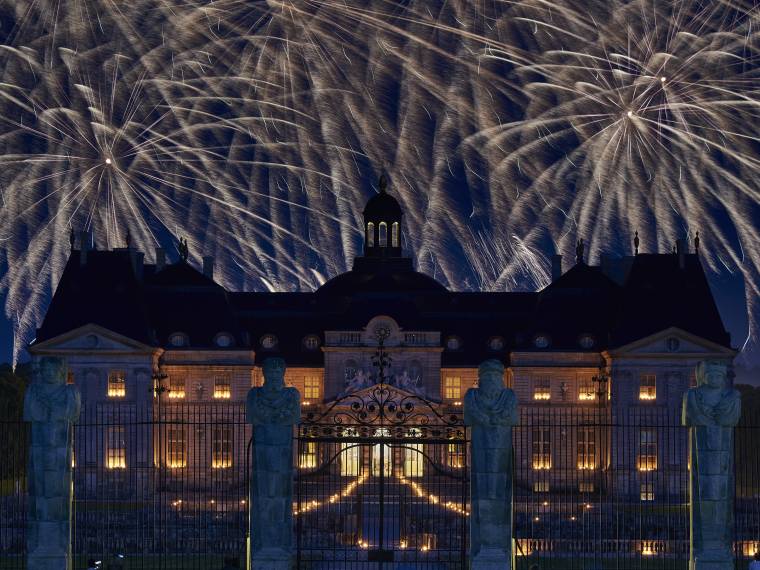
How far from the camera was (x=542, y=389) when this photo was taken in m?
100

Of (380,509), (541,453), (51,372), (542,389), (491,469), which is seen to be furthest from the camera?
(542,389)

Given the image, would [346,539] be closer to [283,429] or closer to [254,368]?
[283,429]

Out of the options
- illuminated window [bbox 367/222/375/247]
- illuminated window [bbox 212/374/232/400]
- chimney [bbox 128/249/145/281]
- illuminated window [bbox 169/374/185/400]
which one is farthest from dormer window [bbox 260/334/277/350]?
illuminated window [bbox 367/222/375/247]

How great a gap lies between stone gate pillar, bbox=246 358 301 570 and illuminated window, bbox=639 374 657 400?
207ft

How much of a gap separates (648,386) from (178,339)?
26.6 metres

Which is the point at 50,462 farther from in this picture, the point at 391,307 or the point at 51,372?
the point at 391,307

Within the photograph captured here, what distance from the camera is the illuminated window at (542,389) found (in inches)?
3944

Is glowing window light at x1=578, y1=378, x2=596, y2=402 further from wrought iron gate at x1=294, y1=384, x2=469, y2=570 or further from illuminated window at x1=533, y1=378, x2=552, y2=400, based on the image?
wrought iron gate at x1=294, y1=384, x2=469, y2=570

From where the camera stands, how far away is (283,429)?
37.1 meters

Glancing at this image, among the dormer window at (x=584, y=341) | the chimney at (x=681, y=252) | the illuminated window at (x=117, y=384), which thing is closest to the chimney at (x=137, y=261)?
the illuminated window at (x=117, y=384)

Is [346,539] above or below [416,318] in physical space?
below

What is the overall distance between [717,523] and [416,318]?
6741cm

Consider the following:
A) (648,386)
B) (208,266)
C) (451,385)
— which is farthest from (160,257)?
(648,386)

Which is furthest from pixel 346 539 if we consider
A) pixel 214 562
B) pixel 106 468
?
pixel 106 468
